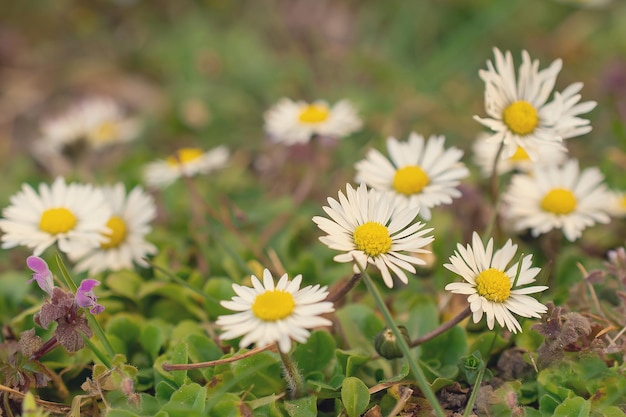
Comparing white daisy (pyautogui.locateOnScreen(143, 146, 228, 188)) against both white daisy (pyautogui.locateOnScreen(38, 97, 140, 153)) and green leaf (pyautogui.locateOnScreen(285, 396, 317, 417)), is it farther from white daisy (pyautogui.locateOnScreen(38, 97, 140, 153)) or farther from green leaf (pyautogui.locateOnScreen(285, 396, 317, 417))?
green leaf (pyautogui.locateOnScreen(285, 396, 317, 417))

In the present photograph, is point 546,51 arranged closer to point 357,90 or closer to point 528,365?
point 357,90

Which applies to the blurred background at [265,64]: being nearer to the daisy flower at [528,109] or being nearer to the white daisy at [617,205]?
the white daisy at [617,205]

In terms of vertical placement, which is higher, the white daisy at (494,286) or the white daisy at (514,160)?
the white daisy at (514,160)

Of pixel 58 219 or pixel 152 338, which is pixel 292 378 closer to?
pixel 152 338

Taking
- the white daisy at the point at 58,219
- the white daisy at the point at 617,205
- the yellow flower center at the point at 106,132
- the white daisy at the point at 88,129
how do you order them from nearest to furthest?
1. the white daisy at the point at 58,219
2. the white daisy at the point at 617,205
3. the white daisy at the point at 88,129
4. the yellow flower center at the point at 106,132

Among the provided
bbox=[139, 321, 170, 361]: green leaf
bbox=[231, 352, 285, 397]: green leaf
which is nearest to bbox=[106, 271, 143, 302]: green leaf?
bbox=[139, 321, 170, 361]: green leaf

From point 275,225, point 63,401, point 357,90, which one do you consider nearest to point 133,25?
point 357,90

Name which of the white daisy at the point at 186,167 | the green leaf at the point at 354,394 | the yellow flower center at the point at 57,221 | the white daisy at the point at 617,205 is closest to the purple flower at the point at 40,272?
the yellow flower center at the point at 57,221
